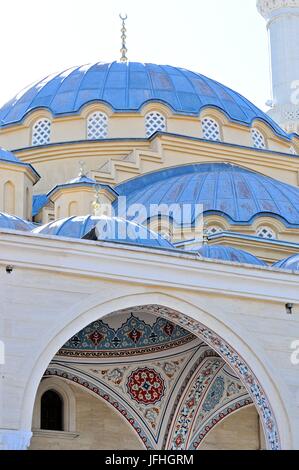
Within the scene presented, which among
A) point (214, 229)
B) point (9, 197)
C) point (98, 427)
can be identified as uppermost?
point (9, 197)

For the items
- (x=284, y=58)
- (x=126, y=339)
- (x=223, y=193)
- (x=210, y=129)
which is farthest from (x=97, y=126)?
(x=284, y=58)

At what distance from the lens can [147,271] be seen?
10594 mm

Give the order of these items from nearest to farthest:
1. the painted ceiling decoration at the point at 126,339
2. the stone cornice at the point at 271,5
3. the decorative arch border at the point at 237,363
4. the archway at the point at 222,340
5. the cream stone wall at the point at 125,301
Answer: the cream stone wall at the point at 125,301, the archway at the point at 222,340, the decorative arch border at the point at 237,363, the painted ceiling decoration at the point at 126,339, the stone cornice at the point at 271,5

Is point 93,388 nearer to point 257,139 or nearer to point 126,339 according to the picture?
point 126,339

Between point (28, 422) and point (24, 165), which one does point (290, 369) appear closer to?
point (28, 422)

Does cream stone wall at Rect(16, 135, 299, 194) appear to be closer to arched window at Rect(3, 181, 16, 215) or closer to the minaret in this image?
arched window at Rect(3, 181, 16, 215)

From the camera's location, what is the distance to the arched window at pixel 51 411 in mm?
12477

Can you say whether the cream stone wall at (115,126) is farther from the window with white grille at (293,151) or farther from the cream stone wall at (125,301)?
the cream stone wall at (125,301)

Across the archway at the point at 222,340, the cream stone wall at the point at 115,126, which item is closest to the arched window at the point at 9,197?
the cream stone wall at the point at 115,126

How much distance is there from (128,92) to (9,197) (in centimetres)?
419

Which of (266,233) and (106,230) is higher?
(266,233)

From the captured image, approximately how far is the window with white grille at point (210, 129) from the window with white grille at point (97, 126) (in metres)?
1.58

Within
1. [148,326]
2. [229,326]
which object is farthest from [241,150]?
[229,326]

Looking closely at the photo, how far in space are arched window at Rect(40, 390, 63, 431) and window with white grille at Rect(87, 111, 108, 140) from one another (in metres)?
5.96
